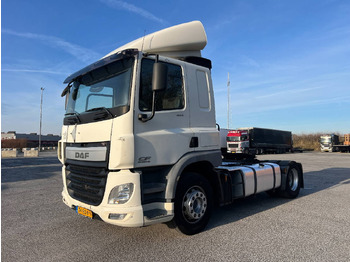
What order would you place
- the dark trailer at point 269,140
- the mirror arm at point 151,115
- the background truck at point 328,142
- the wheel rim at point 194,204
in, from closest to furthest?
the mirror arm at point 151,115
the wheel rim at point 194,204
the dark trailer at point 269,140
the background truck at point 328,142

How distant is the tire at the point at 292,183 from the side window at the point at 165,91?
422 centimetres

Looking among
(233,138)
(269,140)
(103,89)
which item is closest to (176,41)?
(103,89)

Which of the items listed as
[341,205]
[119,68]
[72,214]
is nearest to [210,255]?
[119,68]

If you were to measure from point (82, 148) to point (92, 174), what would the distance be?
0.45 meters

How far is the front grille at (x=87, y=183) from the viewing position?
3.48 meters

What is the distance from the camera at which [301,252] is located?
11.1 feet

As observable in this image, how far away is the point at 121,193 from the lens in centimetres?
333

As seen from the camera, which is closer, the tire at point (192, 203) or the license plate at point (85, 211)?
the license plate at point (85, 211)

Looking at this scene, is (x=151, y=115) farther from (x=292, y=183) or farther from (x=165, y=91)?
(x=292, y=183)

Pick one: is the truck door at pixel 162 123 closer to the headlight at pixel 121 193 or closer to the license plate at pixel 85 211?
the headlight at pixel 121 193

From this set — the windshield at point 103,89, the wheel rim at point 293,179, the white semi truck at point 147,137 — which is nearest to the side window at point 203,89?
the white semi truck at point 147,137

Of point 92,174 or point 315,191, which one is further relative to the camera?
point 315,191

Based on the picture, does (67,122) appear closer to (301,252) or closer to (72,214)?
(72,214)

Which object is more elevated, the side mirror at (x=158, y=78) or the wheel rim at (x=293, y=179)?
the side mirror at (x=158, y=78)
